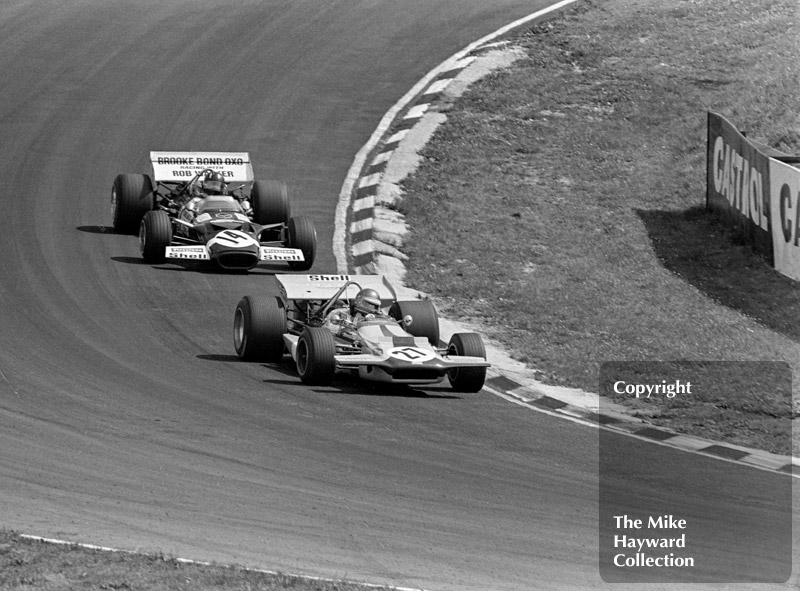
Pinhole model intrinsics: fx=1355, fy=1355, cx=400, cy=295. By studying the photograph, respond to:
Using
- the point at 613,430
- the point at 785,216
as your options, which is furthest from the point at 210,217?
the point at 785,216

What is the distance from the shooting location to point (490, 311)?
19.5m

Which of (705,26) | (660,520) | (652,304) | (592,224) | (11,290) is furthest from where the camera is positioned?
(705,26)

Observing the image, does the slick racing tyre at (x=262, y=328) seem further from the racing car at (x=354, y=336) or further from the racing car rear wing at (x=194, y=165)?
the racing car rear wing at (x=194, y=165)

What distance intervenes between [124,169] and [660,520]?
16201 mm

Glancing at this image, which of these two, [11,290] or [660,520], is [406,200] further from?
[660,520]

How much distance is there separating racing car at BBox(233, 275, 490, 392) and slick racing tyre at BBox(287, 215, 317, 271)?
3.21 metres

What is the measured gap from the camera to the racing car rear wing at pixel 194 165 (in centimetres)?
2148

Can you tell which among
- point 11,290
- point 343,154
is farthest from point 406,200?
point 11,290

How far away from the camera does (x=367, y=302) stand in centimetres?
1593

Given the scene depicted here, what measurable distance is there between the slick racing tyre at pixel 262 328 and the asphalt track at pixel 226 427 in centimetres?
20

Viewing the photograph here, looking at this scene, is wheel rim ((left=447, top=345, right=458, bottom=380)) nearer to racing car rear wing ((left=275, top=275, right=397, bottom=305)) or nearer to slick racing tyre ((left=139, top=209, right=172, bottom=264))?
racing car rear wing ((left=275, top=275, right=397, bottom=305))

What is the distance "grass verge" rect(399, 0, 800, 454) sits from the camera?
1825 centimetres

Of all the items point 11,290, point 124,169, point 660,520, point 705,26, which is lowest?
point 660,520
